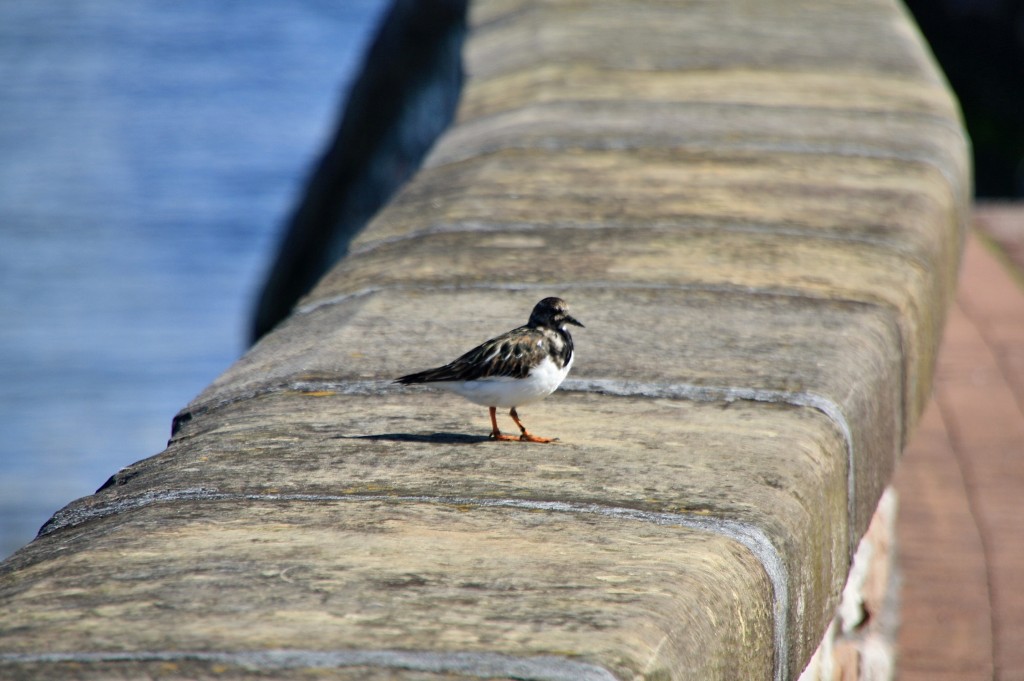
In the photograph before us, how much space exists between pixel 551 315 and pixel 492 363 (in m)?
0.19

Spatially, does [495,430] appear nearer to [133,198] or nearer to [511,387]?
[511,387]

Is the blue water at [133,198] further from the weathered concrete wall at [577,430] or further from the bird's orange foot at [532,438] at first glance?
the bird's orange foot at [532,438]

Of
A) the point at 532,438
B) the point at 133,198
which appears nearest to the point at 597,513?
the point at 532,438

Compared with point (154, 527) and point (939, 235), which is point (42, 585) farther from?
point (939, 235)

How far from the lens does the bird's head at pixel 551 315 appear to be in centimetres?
203

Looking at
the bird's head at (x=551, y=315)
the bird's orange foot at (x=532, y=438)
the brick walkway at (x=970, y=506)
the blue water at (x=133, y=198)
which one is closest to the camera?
the bird's orange foot at (x=532, y=438)

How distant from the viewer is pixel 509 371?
1924 mm

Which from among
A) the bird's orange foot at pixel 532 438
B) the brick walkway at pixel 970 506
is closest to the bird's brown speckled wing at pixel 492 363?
the bird's orange foot at pixel 532 438

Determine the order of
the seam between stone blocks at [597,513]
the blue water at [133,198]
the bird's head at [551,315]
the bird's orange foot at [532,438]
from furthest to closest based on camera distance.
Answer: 1. the blue water at [133,198]
2. the bird's head at [551,315]
3. the bird's orange foot at [532,438]
4. the seam between stone blocks at [597,513]

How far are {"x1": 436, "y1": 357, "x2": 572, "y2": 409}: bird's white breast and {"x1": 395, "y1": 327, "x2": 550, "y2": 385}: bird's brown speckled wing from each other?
0.01 metres

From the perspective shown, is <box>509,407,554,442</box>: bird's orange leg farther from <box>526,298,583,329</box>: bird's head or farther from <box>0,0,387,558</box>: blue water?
<box>0,0,387,558</box>: blue water

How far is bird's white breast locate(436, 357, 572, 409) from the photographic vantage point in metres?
1.93

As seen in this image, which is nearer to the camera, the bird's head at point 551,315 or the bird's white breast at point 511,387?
the bird's white breast at point 511,387

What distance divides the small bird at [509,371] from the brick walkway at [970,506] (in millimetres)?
1858
